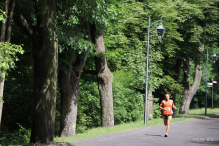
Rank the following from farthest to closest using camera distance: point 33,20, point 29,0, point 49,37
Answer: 1. point 33,20
2. point 29,0
3. point 49,37

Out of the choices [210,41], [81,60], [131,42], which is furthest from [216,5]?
[81,60]

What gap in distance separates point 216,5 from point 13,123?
21449mm

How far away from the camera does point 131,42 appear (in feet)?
87.1

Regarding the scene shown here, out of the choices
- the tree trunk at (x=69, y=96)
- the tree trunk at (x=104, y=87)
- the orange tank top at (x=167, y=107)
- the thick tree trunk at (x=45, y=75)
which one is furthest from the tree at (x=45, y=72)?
the tree trunk at (x=104, y=87)

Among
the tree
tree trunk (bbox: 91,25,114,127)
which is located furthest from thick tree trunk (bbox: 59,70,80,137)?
the tree

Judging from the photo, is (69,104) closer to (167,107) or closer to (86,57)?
(86,57)

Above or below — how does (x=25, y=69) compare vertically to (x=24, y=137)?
above

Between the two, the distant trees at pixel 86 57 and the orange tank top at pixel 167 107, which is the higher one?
the distant trees at pixel 86 57

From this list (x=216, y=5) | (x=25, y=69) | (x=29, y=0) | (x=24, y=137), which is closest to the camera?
(x=29, y=0)

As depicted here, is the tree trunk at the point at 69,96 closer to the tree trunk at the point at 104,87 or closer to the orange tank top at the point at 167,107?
the tree trunk at the point at 104,87

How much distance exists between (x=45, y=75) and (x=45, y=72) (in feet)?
0.35

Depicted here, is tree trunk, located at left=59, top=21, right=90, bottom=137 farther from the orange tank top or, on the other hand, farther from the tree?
the orange tank top

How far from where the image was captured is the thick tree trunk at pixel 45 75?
41.4 feet

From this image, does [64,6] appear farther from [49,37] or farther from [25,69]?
[25,69]
